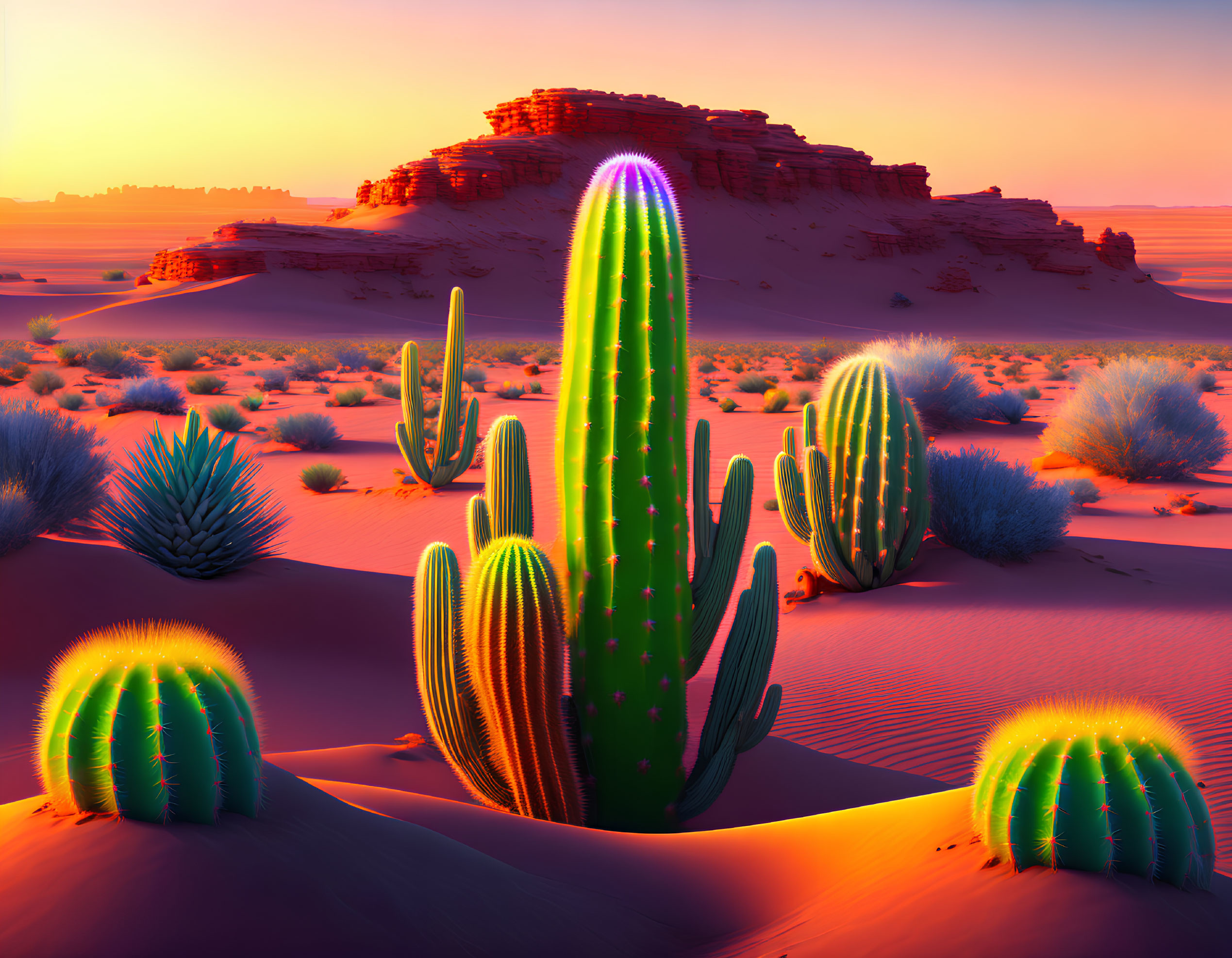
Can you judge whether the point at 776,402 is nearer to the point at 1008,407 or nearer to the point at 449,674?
the point at 1008,407

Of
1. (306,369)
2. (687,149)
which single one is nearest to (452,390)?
(306,369)

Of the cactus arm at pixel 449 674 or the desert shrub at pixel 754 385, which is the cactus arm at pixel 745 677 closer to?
the cactus arm at pixel 449 674

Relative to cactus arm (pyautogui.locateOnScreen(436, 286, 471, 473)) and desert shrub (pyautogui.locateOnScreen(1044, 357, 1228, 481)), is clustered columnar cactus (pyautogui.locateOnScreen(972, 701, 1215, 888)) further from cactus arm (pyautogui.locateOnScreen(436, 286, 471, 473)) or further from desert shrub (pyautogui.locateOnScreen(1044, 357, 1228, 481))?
desert shrub (pyautogui.locateOnScreen(1044, 357, 1228, 481))

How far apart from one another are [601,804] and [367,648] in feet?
11.8

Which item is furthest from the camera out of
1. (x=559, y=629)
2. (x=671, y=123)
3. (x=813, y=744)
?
(x=671, y=123)

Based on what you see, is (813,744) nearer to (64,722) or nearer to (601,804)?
(601,804)

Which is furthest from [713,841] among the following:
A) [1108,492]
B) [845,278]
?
[845,278]

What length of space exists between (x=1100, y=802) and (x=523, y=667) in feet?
7.75

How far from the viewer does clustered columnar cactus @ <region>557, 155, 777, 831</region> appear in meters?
4.17

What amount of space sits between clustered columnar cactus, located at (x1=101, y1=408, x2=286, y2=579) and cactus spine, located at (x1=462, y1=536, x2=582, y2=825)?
460 cm

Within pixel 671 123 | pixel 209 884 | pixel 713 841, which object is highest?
pixel 671 123

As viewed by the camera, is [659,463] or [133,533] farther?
[133,533]

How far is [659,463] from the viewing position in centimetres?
420

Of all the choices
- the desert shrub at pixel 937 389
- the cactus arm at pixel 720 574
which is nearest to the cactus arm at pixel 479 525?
the cactus arm at pixel 720 574
